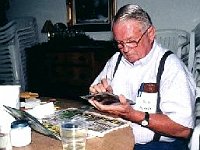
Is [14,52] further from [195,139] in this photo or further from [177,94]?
[195,139]

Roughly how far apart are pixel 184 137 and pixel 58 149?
2.70 ft

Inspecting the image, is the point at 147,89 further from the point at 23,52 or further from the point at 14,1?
the point at 14,1

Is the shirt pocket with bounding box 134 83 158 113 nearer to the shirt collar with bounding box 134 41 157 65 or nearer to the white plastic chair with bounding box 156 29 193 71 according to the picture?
the shirt collar with bounding box 134 41 157 65

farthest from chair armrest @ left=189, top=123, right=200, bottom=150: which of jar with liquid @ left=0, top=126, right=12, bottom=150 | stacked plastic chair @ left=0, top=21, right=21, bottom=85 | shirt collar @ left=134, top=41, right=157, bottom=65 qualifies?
stacked plastic chair @ left=0, top=21, right=21, bottom=85

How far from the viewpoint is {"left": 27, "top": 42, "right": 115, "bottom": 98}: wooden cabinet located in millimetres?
4895

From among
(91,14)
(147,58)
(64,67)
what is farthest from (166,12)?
(147,58)

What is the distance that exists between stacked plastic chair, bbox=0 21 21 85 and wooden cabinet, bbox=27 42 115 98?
233 millimetres

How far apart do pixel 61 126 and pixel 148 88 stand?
2.13 feet

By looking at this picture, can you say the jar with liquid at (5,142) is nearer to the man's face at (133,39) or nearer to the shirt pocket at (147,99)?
the shirt pocket at (147,99)

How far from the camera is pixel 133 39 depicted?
218cm

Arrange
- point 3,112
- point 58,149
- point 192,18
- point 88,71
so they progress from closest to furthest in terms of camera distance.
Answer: point 58,149
point 3,112
point 192,18
point 88,71

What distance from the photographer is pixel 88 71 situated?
4980 mm

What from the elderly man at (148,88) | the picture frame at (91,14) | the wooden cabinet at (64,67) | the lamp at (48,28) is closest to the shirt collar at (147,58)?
the elderly man at (148,88)

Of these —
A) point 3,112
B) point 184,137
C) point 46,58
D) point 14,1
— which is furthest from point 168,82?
point 14,1
